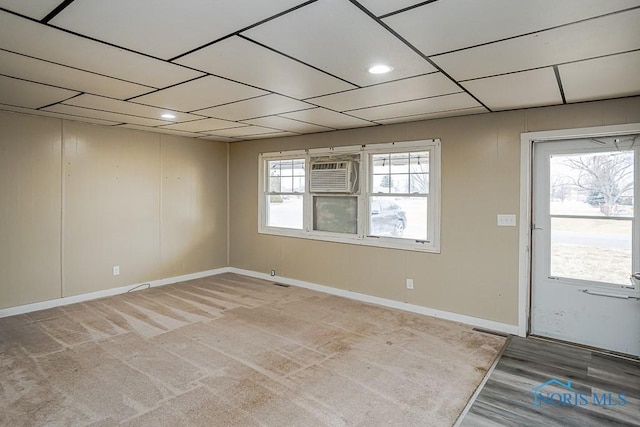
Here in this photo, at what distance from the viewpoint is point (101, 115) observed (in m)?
4.35

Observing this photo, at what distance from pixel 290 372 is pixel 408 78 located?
248 cm

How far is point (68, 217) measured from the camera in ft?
15.9

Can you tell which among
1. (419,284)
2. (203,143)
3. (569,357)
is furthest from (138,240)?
(569,357)

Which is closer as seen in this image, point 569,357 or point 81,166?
point 569,357

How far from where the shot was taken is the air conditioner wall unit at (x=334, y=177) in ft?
17.3

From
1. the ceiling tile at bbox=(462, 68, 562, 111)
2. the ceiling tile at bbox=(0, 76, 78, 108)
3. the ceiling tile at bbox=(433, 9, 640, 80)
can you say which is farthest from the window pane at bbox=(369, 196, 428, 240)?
the ceiling tile at bbox=(0, 76, 78, 108)

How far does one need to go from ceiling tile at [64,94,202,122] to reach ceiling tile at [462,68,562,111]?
118 inches

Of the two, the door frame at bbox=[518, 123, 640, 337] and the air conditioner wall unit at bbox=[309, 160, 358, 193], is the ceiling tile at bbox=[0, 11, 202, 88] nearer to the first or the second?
the air conditioner wall unit at bbox=[309, 160, 358, 193]

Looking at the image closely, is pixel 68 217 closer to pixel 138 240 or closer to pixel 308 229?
pixel 138 240

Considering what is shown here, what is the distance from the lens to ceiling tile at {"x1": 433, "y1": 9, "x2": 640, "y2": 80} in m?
1.94

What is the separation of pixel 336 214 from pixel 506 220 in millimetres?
2299

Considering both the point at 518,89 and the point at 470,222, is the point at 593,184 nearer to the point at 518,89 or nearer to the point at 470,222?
the point at 470,222

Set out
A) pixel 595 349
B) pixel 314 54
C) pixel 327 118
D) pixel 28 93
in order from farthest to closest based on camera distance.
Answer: pixel 327 118 < pixel 595 349 < pixel 28 93 < pixel 314 54

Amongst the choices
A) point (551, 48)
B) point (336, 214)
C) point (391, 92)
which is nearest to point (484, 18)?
point (551, 48)
